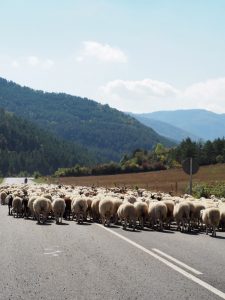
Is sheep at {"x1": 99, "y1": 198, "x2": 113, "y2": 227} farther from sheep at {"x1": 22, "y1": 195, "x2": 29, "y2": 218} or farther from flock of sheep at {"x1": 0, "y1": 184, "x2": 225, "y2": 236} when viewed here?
sheep at {"x1": 22, "y1": 195, "x2": 29, "y2": 218}

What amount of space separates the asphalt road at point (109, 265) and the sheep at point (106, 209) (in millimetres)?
3335

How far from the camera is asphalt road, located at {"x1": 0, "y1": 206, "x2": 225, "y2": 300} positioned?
335 inches

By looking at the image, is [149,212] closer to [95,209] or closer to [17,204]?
[95,209]

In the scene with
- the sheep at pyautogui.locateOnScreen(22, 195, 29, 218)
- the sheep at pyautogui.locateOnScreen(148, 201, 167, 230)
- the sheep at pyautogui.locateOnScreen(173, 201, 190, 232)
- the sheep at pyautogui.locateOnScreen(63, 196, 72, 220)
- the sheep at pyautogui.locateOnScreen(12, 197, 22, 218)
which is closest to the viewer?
the sheep at pyautogui.locateOnScreen(173, 201, 190, 232)

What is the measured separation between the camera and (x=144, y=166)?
119 m

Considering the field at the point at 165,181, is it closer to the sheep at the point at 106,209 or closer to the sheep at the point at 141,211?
the sheep at the point at 106,209

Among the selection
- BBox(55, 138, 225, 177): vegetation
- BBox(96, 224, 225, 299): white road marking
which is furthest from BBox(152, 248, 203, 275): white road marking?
BBox(55, 138, 225, 177): vegetation

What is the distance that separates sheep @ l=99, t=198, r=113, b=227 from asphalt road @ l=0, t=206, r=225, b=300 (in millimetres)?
3335

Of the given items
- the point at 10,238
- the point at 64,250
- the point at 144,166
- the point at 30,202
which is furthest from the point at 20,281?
the point at 144,166

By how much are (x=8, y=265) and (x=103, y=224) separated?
10195 mm

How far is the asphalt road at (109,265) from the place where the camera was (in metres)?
8.50

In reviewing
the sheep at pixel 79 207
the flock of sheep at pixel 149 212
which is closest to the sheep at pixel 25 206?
the flock of sheep at pixel 149 212

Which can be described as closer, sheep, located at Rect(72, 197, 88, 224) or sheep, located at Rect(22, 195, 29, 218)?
sheep, located at Rect(72, 197, 88, 224)

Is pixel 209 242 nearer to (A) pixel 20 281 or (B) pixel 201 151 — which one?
(A) pixel 20 281
